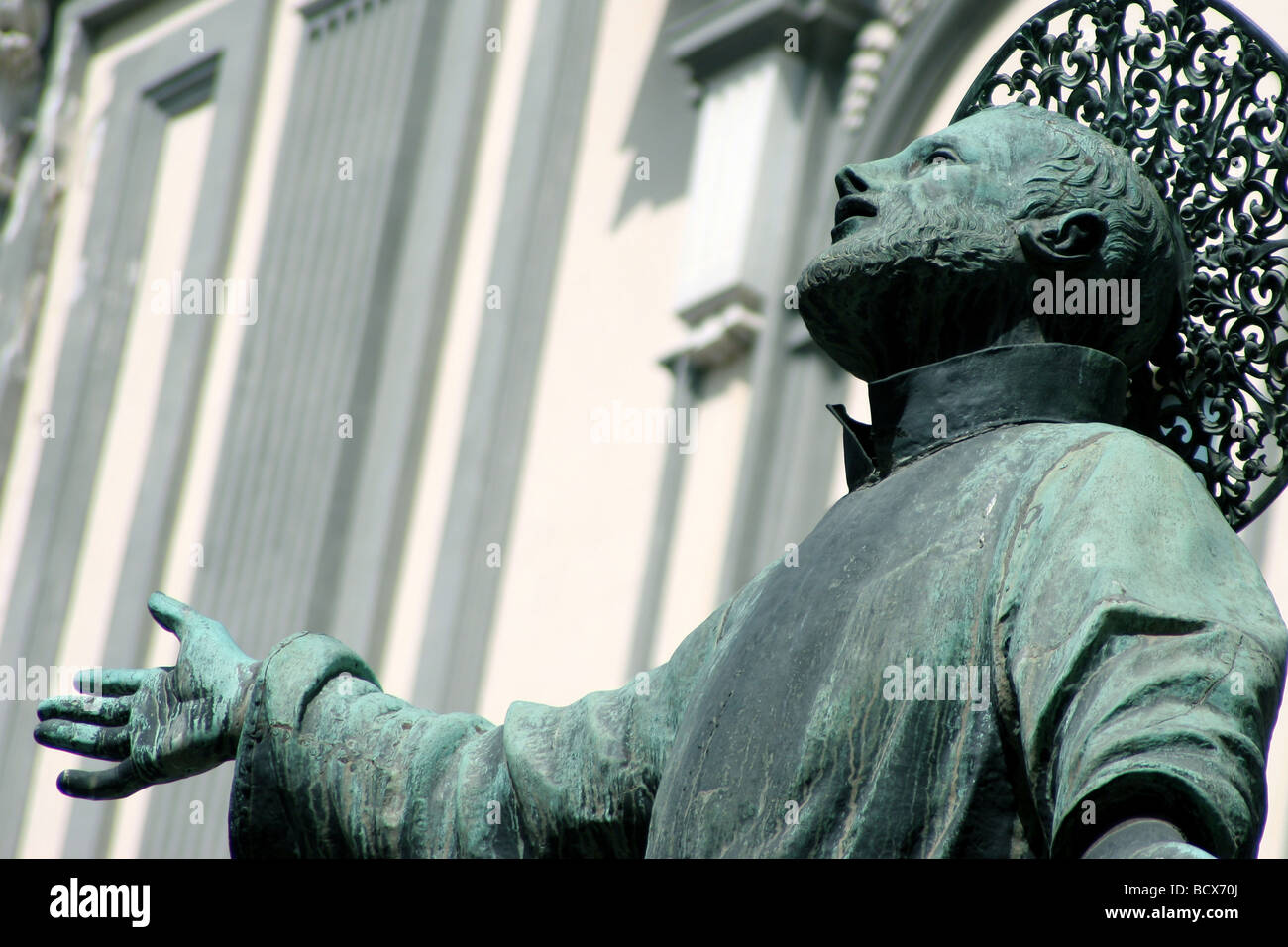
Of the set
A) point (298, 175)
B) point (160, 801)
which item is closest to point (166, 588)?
point (160, 801)

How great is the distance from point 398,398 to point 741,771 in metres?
6.09

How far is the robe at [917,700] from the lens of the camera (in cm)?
263

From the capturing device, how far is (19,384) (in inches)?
425

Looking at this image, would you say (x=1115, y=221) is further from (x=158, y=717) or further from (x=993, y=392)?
(x=158, y=717)

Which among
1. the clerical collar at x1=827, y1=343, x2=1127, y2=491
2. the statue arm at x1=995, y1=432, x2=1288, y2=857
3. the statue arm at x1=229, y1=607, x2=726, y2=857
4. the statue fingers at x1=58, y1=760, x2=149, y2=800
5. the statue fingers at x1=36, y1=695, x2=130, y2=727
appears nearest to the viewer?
the statue arm at x1=995, y1=432, x2=1288, y2=857

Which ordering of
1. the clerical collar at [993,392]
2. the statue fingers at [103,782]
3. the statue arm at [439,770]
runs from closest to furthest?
1. the clerical collar at [993,392]
2. the statue arm at [439,770]
3. the statue fingers at [103,782]

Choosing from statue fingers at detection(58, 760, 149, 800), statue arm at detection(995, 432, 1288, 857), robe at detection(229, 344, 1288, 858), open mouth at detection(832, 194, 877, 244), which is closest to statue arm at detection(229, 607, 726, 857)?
robe at detection(229, 344, 1288, 858)

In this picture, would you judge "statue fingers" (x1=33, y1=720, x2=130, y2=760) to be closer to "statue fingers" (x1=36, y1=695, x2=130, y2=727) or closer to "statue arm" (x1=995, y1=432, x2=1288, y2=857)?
"statue fingers" (x1=36, y1=695, x2=130, y2=727)

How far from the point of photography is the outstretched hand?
11.3 ft

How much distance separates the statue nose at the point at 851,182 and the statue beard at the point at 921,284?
8 centimetres

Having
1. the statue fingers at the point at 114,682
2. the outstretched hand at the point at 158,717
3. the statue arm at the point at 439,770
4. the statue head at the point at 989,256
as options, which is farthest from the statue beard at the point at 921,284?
the statue fingers at the point at 114,682

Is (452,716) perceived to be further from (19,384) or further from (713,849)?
(19,384)

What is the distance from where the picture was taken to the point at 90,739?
3.50 meters

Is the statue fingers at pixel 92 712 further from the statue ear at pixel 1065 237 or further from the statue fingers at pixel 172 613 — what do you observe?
the statue ear at pixel 1065 237
